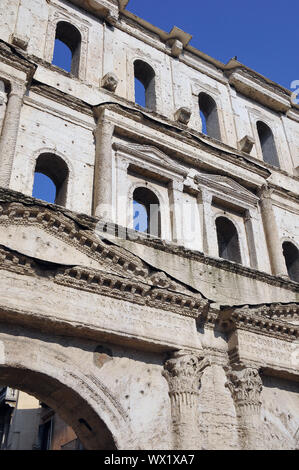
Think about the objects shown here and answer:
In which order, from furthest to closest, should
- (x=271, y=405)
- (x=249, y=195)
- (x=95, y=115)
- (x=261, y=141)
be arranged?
(x=261, y=141)
(x=249, y=195)
(x=95, y=115)
(x=271, y=405)

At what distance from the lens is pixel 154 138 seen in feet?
43.4

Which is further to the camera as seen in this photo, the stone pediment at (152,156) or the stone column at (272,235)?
the stone column at (272,235)

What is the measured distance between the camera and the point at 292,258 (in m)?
15.2

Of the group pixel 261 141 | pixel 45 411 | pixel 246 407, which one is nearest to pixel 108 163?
pixel 246 407

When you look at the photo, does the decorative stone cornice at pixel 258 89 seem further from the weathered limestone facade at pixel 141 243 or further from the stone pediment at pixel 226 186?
the stone pediment at pixel 226 186

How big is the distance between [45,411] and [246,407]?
10.9 meters

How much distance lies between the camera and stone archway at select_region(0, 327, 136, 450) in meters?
7.93

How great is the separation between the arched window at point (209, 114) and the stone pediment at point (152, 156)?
313cm

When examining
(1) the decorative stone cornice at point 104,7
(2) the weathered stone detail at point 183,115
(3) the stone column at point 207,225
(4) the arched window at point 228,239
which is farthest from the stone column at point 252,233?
(1) the decorative stone cornice at point 104,7

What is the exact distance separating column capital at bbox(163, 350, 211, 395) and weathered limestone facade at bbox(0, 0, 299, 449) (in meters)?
0.03

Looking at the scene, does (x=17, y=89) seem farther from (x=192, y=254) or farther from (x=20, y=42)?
(x=192, y=254)

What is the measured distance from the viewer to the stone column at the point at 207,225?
12.6 m

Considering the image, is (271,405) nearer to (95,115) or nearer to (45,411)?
(95,115)

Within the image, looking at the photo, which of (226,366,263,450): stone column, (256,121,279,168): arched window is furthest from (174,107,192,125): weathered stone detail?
(226,366,263,450): stone column
